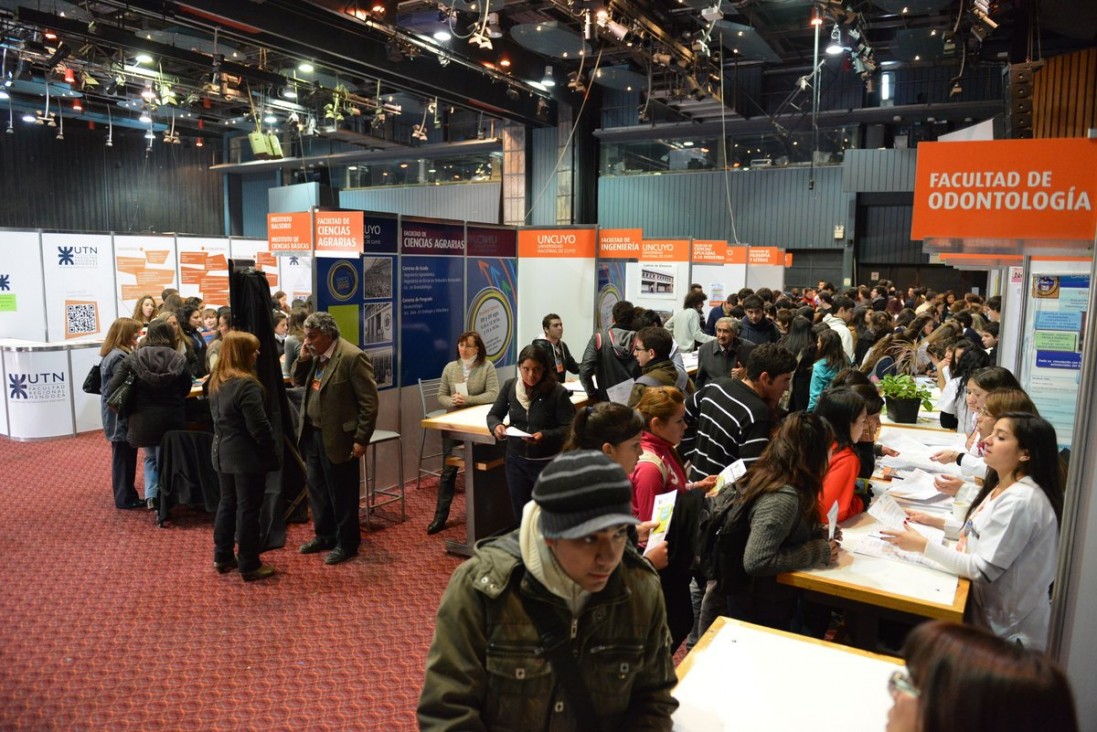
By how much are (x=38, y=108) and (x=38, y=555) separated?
14552 mm

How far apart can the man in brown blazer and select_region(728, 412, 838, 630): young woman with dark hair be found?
2702 millimetres

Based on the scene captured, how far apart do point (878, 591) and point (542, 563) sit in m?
1.60

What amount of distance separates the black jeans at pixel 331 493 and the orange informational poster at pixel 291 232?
1.87 m

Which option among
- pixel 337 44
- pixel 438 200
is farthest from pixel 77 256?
pixel 438 200

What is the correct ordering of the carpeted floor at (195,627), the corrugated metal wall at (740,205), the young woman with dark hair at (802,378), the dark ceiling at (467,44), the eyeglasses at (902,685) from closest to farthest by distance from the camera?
1. the eyeglasses at (902,685)
2. the carpeted floor at (195,627)
3. the young woman with dark hair at (802,378)
4. the dark ceiling at (467,44)
5. the corrugated metal wall at (740,205)

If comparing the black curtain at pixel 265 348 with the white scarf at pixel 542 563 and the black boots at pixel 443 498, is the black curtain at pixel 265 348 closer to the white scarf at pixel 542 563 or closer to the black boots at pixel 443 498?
the black boots at pixel 443 498

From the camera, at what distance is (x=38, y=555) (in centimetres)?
477

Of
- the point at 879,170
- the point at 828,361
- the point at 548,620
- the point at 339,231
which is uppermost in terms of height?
the point at 879,170

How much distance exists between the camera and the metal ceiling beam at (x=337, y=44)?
7.87m

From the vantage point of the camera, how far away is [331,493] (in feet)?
15.4

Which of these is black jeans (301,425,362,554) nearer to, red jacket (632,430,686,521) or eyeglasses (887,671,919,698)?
red jacket (632,430,686,521)

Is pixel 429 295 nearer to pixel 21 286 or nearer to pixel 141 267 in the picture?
pixel 21 286

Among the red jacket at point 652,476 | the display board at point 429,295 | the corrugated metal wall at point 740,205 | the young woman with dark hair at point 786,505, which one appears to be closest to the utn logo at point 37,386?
the display board at point 429,295

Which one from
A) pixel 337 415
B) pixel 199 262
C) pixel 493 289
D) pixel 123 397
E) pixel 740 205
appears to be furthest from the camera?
pixel 740 205
